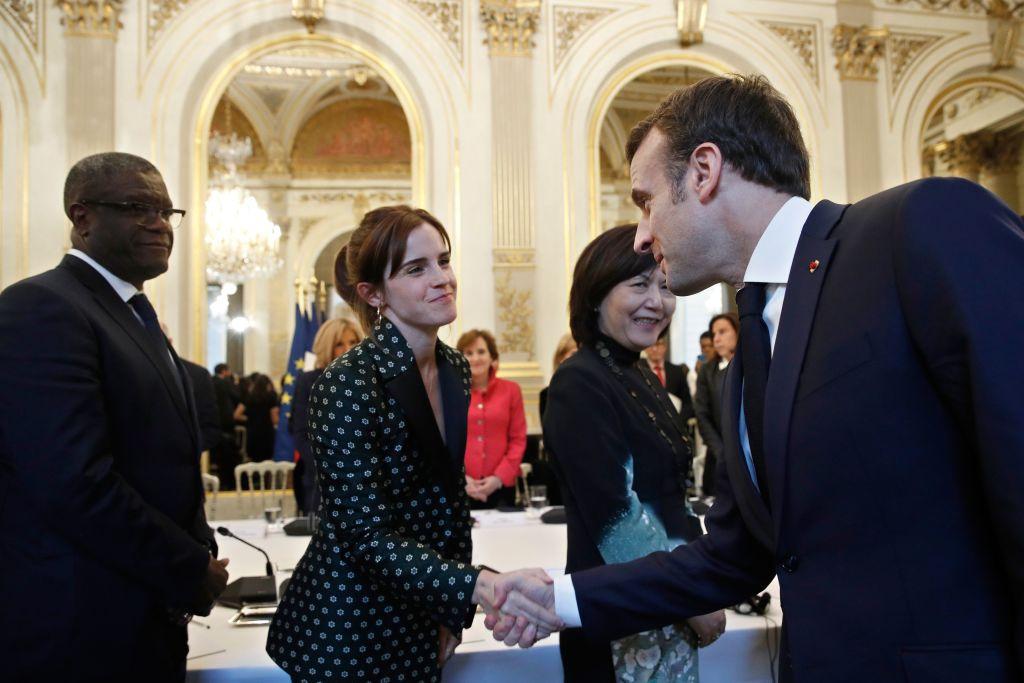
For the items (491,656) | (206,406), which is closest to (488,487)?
(206,406)

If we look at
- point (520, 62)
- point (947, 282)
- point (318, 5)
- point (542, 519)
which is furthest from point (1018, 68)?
point (947, 282)

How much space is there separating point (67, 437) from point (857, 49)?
906 centimetres

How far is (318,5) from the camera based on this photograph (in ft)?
24.5

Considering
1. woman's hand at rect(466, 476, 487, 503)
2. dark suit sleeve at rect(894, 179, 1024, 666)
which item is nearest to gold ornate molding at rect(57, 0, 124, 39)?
woman's hand at rect(466, 476, 487, 503)

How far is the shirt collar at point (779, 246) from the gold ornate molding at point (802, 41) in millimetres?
8305

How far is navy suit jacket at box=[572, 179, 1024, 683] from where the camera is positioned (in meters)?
0.86

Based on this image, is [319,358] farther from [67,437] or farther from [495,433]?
[67,437]

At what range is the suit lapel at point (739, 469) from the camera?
116cm

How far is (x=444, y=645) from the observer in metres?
1.71

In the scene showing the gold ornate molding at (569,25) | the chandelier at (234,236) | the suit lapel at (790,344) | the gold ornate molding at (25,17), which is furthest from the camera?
the chandelier at (234,236)

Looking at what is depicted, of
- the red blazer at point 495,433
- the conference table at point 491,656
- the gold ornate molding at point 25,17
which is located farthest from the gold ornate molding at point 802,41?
the conference table at point 491,656

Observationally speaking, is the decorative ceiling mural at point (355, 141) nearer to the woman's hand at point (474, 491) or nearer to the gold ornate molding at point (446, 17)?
the gold ornate molding at point (446, 17)

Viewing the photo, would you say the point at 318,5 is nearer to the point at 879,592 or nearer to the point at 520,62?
the point at 520,62

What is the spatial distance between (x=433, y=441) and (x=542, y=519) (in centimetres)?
195
